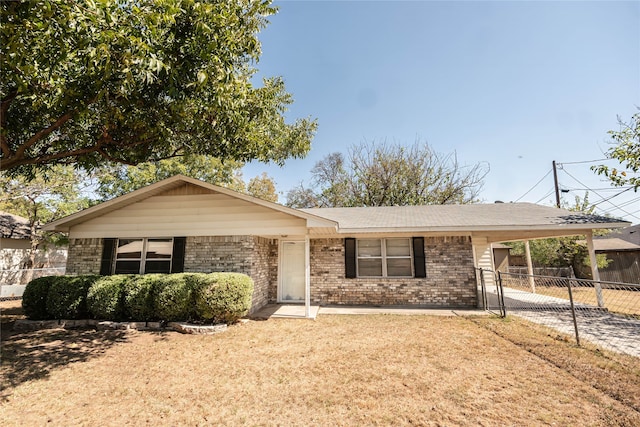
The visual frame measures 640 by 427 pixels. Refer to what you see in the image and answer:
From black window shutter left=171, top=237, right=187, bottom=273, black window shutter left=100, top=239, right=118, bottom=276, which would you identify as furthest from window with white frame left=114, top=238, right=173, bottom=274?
black window shutter left=171, top=237, right=187, bottom=273

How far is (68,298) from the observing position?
7.34 m

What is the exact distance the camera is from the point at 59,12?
3.71 meters

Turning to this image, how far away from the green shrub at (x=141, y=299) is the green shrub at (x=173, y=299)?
6.3 inches

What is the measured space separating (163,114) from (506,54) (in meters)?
9.95

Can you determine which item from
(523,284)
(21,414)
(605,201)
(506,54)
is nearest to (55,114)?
(21,414)

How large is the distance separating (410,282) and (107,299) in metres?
8.89

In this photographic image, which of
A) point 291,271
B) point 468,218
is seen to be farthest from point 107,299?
point 468,218

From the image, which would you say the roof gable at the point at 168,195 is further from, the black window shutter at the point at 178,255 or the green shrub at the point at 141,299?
the green shrub at the point at 141,299

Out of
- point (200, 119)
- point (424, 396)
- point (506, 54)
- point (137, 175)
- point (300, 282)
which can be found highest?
point (506, 54)

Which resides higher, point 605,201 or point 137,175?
point 137,175

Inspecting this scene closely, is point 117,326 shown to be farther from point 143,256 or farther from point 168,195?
point 168,195

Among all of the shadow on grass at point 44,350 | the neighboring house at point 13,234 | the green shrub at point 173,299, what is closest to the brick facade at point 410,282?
the green shrub at point 173,299

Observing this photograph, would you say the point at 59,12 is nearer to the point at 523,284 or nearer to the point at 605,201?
the point at 523,284

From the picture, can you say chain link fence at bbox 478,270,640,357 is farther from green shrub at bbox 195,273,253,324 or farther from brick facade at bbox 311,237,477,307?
green shrub at bbox 195,273,253,324
